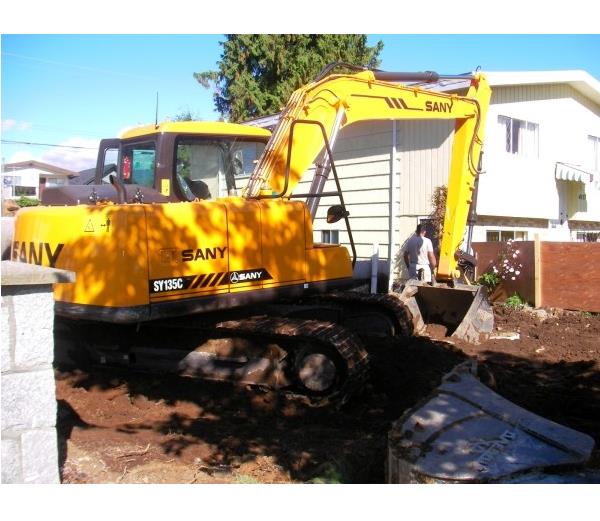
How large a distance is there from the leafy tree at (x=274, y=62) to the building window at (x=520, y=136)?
956cm

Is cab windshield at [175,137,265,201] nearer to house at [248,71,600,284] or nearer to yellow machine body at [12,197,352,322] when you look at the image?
yellow machine body at [12,197,352,322]

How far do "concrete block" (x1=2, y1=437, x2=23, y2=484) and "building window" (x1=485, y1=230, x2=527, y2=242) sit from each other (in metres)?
11.5

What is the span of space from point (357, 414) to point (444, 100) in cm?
496

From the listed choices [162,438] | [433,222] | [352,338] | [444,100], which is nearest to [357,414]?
[352,338]

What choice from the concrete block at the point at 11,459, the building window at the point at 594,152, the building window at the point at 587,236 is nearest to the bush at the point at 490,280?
the building window at the point at 587,236

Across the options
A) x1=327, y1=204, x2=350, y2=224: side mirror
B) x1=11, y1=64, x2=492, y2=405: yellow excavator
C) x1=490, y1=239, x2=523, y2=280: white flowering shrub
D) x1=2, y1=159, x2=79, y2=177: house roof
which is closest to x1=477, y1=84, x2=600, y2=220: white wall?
x1=490, y1=239, x2=523, y2=280: white flowering shrub

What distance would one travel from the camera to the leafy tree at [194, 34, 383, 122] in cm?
2244

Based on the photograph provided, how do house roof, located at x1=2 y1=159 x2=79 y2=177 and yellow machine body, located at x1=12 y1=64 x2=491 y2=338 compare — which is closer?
yellow machine body, located at x1=12 y1=64 x2=491 y2=338

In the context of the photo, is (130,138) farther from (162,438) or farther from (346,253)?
(162,438)

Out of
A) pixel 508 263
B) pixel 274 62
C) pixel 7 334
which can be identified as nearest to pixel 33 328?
pixel 7 334

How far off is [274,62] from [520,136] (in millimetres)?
11729

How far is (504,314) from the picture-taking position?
10594 mm

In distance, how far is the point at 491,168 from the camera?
12.7 meters

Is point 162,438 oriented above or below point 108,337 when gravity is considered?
below
